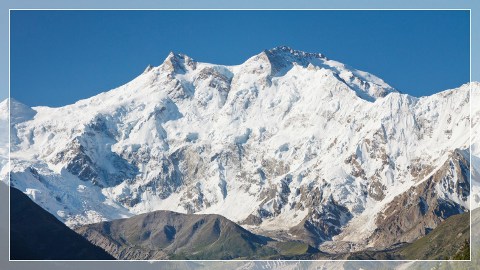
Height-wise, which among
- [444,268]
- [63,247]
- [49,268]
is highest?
[63,247]

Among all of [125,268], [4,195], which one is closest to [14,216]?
[4,195]

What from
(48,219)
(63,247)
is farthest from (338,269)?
(48,219)

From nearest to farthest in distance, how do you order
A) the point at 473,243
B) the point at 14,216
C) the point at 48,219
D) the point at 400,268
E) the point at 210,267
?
the point at 473,243 → the point at 210,267 → the point at 400,268 → the point at 14,216 → the point at 48,219

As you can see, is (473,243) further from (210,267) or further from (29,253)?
(29,253)

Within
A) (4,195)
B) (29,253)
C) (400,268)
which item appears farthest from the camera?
(29,253)

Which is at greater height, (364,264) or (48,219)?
(48,219)

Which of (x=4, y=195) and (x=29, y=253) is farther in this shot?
(x=29, y=253)
